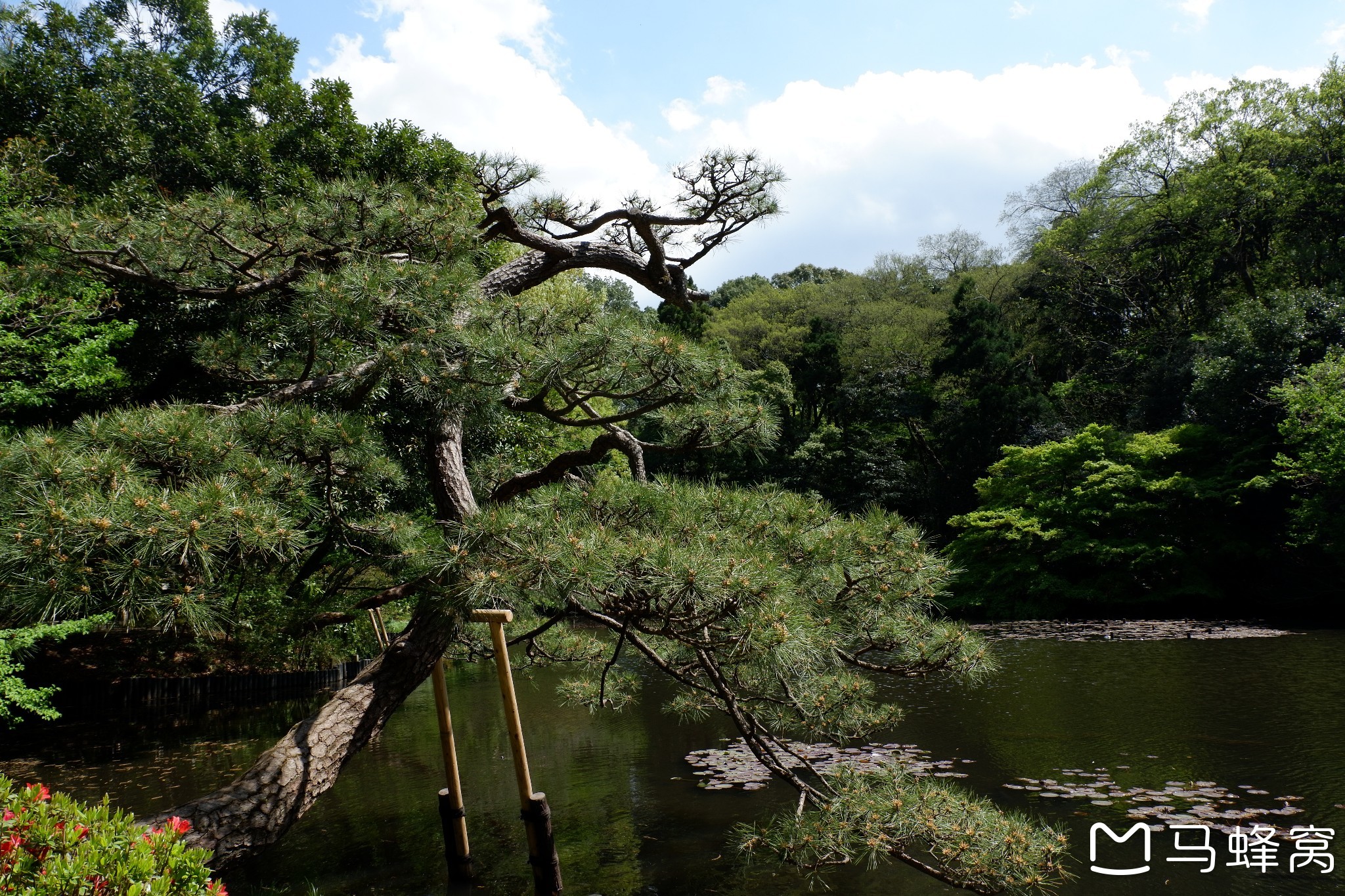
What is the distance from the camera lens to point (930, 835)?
2693mm

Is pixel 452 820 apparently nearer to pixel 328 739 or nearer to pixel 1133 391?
pixel 328 739

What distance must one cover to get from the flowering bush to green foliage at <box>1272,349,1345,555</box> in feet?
44.6

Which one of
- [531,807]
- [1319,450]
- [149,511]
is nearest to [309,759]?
[531,807]

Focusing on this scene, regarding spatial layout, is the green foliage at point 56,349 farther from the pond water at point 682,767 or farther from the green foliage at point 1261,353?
the green foliage at point 1261,353

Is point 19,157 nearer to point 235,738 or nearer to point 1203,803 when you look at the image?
point 235,738

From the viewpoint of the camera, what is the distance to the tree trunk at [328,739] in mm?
2787

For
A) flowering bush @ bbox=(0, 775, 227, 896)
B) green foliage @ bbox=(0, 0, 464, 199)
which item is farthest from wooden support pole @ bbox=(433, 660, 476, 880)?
green foliage @ bbox=(0, 0, 464, 199)

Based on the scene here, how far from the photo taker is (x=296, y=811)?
2.96m

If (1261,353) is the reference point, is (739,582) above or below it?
below

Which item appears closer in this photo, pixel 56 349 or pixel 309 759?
pixel 309 759

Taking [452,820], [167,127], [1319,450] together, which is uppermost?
[167,127]

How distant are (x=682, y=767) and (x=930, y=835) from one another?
11.3 feet

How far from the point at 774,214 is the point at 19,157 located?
23.0ft

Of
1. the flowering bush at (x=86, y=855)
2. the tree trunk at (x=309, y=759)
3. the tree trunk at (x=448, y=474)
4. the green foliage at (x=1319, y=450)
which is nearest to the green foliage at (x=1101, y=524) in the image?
the green foliage at (x=1319, y=450)
